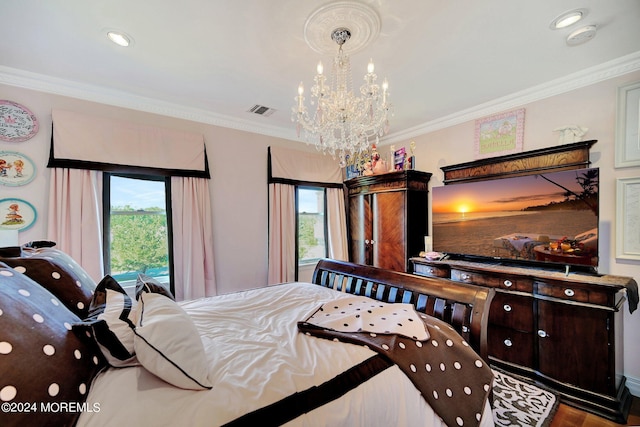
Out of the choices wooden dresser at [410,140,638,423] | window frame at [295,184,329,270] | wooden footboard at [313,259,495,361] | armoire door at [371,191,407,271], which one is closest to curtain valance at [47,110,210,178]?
window frame at [295,184,329,270]

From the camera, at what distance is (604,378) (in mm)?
1762

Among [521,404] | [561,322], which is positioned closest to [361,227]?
[561,322]

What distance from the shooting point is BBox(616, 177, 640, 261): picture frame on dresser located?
1949 mm

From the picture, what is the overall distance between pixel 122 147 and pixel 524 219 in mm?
3983

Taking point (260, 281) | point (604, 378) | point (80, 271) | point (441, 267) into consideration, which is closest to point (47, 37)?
point (80, 271)

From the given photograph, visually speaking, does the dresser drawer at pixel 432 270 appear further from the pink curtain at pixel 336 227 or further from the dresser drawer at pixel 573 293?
the pink curtain at pixel 336 227

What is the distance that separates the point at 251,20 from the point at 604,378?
3.48 m

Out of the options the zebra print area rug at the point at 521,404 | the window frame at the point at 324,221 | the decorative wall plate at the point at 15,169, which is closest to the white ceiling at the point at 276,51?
the decorative wall plate at the point at 15,169

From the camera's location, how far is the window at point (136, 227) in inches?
98.6

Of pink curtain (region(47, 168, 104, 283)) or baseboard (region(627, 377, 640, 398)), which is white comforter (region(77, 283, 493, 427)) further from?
baseboard (region(627, 377, 640, 398))

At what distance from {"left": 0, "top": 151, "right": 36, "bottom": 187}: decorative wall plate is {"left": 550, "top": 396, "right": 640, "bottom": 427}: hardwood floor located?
4533 millimetres

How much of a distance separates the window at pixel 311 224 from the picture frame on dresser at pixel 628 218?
3091 mm

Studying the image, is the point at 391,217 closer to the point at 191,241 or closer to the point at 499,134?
the point at 499,134

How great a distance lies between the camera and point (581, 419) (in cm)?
174
